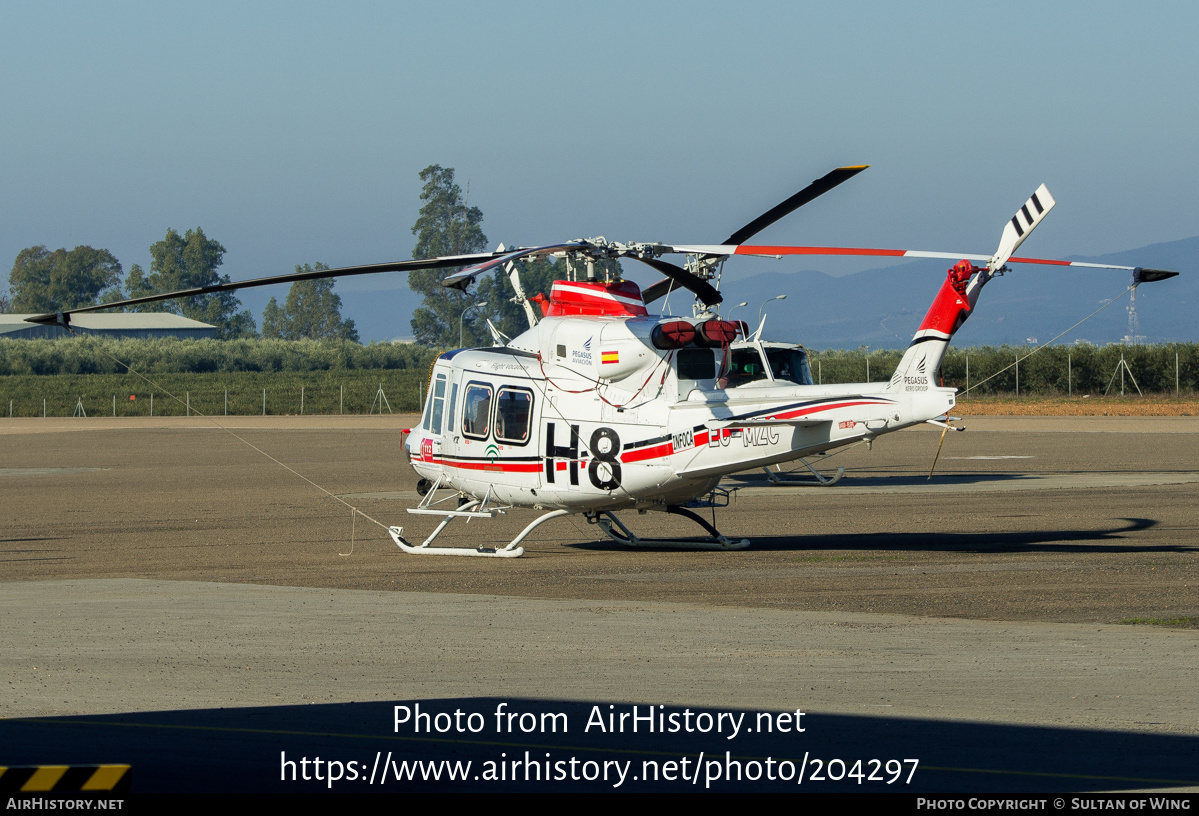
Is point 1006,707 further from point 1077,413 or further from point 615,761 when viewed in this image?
point 1077,413

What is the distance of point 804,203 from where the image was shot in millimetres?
13852

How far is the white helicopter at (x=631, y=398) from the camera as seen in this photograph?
542 inches

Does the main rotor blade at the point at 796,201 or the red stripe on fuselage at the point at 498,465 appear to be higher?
the main rotor blade at the point at 796,201

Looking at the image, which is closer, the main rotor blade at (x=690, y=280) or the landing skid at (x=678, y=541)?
the main rotor blade at (x=690, y=280)

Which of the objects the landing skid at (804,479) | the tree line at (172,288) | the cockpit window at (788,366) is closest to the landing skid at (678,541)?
the cockpit window at (788,366)

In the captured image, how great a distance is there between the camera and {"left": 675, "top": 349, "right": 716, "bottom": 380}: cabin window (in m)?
14.8

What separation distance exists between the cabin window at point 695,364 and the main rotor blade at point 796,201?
1337 millimetres

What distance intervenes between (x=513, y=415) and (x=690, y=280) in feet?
10.1

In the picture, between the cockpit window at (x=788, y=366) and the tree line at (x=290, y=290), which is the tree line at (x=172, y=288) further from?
the cockpit window at (x=788, y=366)

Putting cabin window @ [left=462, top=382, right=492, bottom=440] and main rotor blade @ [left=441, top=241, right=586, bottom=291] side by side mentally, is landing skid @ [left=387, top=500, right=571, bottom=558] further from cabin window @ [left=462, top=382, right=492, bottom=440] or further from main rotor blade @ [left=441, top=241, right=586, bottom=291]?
main rotor blade @ [left=441, top=241, right=586, bottom=291]

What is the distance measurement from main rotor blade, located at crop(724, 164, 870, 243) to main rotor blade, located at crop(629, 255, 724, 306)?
3.13 feet

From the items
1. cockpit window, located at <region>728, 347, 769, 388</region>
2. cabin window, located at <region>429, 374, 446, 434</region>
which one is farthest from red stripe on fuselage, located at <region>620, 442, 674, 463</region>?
cockpit window, located at <region>728, 347, 769, 388</region>

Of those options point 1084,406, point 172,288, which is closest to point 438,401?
point 1084,406

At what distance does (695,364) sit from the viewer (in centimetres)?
1484
